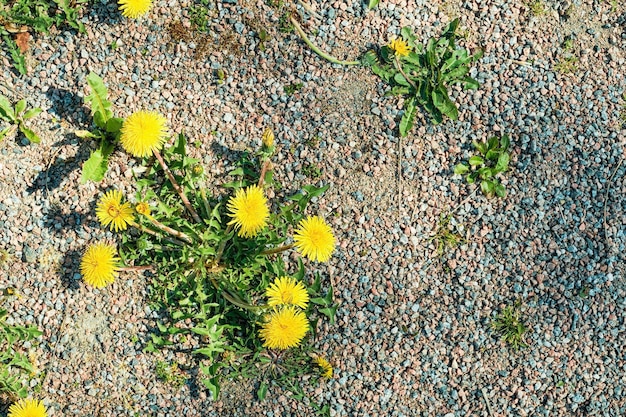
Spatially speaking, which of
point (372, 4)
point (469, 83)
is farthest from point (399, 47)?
point (469, 83)

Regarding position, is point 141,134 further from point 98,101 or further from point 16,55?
point 16,55

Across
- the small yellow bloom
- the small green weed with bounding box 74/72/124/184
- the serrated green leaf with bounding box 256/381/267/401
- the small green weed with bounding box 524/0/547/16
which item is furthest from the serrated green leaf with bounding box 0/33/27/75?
the small green weed with bounding box 524/0/547/16

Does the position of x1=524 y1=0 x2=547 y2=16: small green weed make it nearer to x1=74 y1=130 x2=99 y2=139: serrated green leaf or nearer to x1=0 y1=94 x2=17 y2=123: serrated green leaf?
x1=74 y1=130 x2=99 y2=139: serrated green leaf

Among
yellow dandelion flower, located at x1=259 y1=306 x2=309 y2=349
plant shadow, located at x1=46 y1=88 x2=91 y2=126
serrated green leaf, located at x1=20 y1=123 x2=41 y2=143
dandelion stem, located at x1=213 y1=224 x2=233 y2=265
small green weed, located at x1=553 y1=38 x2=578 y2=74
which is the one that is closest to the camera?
yellow dandelion flower, located at x1=259 y1=306 x2=309 y2=349

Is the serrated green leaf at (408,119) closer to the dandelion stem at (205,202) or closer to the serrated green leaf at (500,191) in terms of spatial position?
the serrated green leaf at (500,191)

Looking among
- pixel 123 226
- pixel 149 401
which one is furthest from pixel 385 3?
pixel 149 401

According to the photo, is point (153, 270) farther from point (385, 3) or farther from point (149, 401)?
point (385, 3)
